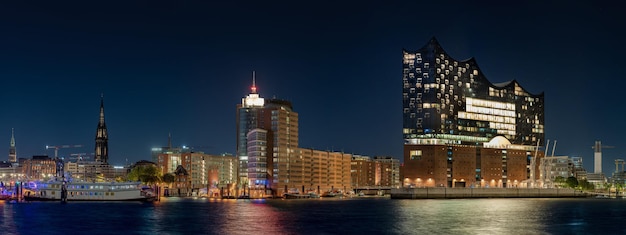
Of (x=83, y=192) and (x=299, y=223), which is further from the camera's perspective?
(x=83, y=192)

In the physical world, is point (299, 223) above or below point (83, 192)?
below

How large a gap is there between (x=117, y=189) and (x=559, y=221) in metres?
97.1

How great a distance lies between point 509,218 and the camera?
111 m

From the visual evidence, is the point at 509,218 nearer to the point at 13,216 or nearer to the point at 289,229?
the point at 289,229

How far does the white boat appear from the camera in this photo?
165 m

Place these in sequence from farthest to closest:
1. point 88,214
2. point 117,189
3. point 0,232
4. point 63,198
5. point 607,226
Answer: point 117,189
point 63,198
point 88,214
point 607,226
point 0,232

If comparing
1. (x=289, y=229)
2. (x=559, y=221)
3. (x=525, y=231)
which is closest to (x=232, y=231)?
(x=289, y=229)

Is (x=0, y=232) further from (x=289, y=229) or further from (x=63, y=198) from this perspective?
(x=63, y=198)

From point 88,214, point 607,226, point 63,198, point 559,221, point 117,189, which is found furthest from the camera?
point 117,189

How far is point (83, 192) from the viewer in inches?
6639

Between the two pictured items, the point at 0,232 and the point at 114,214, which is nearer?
the point at 0,232

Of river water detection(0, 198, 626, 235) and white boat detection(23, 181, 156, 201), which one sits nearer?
river water detection(0, 198, 626, 235)

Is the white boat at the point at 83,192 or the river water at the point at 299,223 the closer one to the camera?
the river water at the point at 299,223

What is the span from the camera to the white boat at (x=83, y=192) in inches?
6501
